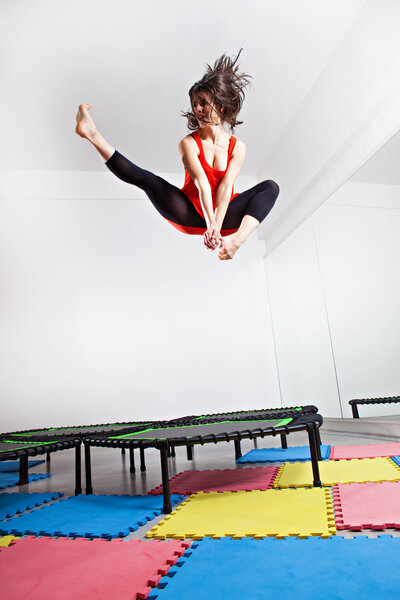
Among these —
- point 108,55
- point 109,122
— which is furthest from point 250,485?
point 109,122

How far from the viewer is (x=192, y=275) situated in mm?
5867

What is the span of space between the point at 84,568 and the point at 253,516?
0.68m

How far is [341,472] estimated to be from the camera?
227cm

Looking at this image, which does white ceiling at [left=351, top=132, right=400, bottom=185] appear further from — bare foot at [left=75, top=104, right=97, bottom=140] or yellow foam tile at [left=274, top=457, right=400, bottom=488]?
bare foot at [left=75, top=104, right=97, bottom=140]

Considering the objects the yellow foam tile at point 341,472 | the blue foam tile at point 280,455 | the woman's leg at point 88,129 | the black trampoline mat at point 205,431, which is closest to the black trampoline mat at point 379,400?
the blue foam tile at point 280,455

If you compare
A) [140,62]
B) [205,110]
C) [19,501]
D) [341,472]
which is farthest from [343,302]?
[19,501]

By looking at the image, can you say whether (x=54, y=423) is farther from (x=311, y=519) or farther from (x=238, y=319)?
(x=311, y=519)

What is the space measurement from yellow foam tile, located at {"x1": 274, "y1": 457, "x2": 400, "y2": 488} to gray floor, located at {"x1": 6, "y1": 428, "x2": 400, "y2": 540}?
474 millimetres

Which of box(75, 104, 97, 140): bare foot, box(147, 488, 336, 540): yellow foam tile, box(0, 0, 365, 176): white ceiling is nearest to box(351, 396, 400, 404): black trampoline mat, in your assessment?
box(147, 488, 336, 540): yellow foam tile

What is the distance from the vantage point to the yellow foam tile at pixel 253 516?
1.42 meters

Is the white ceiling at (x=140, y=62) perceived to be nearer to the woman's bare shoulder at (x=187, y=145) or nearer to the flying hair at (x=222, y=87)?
the flying hair at (x=222, y=87)

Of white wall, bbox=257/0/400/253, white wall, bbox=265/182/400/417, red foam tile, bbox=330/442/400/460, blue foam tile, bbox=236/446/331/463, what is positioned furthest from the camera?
white wall, bbox=265/182/400/417

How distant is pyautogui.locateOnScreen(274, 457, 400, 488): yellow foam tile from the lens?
206cm

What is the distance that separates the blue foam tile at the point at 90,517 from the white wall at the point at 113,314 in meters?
3.23
